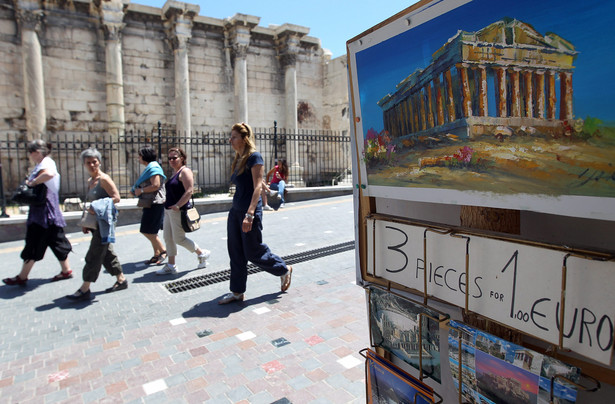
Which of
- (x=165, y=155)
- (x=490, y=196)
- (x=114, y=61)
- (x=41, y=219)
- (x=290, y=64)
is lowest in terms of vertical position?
(x=41, y=219)

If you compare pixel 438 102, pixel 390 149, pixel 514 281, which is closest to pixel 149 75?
pixel 390 149

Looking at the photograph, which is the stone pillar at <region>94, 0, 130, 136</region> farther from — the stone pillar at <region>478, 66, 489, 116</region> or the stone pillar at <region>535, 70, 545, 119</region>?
the stone pillar at <region>535, 70, 545, 119</region>

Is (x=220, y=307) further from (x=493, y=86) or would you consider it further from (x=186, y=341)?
(x=493, y=86)

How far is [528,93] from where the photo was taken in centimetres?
134

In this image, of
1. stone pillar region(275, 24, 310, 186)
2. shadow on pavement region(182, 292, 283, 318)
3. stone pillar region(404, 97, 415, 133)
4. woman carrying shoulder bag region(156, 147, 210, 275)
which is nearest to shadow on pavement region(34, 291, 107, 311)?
woman carrying shoulder bag region(156, 147, 210, 275)

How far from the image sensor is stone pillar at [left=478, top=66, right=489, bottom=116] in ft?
4.76

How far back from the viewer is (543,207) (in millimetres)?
1305

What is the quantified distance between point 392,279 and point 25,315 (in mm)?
4311

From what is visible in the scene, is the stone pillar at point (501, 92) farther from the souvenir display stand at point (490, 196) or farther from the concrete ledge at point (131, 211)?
the concrete ledge at point (131, 211)

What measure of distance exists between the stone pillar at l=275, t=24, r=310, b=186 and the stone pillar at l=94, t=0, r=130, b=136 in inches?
250

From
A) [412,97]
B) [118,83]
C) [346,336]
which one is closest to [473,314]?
[412,97]

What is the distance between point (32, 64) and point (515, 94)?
15.5 metres

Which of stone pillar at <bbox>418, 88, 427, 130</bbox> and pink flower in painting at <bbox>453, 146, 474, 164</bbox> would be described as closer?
pink flower in painting at <bbox>453, 146, 474, 164</bbox>

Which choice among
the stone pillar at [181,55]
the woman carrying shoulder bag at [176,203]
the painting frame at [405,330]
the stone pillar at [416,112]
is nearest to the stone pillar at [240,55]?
the stone pillar at [181,55]
